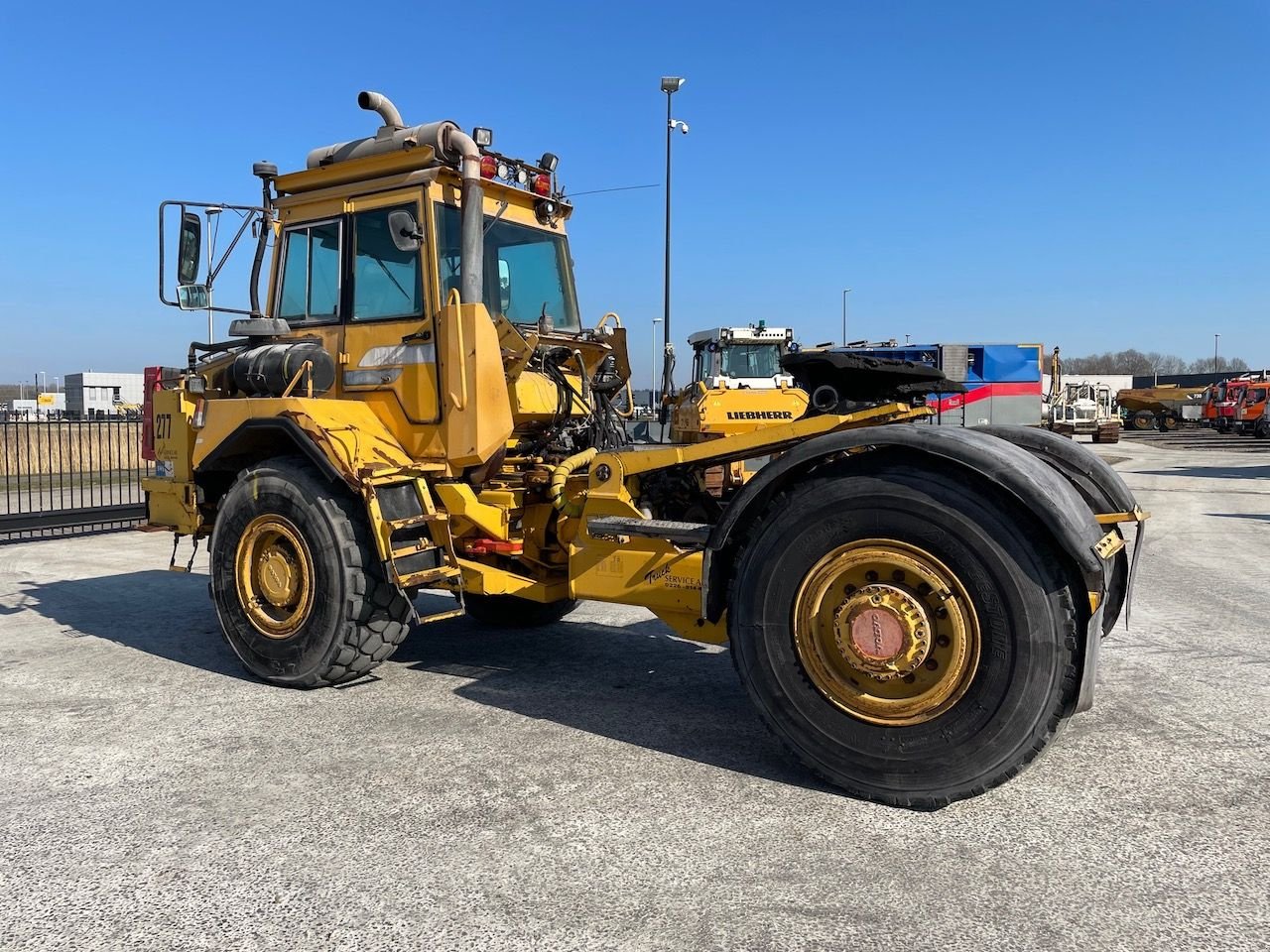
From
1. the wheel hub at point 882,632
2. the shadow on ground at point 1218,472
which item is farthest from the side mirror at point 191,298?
the shadow on ground at point 1218,472

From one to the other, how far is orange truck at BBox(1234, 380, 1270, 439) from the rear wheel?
146 ft

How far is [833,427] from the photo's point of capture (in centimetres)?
405

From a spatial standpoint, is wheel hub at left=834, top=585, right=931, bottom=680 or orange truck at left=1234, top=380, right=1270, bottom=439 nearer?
wheel hub at left=834, top=585, right=931, bottom=680

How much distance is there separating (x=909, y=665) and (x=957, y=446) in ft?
2.78

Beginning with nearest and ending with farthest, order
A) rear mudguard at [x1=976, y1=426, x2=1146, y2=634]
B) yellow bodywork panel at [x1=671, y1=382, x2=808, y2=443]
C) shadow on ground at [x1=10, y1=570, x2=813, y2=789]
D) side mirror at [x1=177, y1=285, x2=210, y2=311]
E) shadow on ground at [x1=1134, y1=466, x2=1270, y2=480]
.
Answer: rear mudguard at [x1=976, y1=426, x2=1146, y2=634] → shadow on ground at [x1=10, y1=570, x2=813, y2=789] → side mirror at [x1=177, y1=285, x2=210, y2=311] → yellow bodywork panel at [x1=671, y1=382, x2=808, y2=443] → shadow on ground at [x1=1134, y1=466, x2=1270, y2=480]

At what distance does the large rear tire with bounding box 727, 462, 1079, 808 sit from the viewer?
3410 mm

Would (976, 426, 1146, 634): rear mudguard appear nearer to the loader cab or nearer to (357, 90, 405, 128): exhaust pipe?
(357, 90, 405, 128): exhaust pipe

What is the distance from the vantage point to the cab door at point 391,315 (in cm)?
530

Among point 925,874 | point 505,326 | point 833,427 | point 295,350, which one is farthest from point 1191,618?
point 295,350

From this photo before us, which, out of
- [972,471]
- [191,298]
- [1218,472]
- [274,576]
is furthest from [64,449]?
[1218,472]

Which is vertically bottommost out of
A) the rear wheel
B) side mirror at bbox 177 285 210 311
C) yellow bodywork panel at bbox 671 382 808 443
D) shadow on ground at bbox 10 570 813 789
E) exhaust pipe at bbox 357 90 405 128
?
shadow on ground at bbox 10 570 813 789

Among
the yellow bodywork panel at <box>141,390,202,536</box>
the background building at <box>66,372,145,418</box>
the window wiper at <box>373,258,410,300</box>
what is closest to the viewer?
the window wiper at <box>373,258,410,300</box>

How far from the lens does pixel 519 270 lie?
5.93 meters

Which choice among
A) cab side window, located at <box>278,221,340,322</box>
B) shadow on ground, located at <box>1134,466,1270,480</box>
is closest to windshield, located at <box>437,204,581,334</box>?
cab side window, located at <box>278,221,340,322</box>
